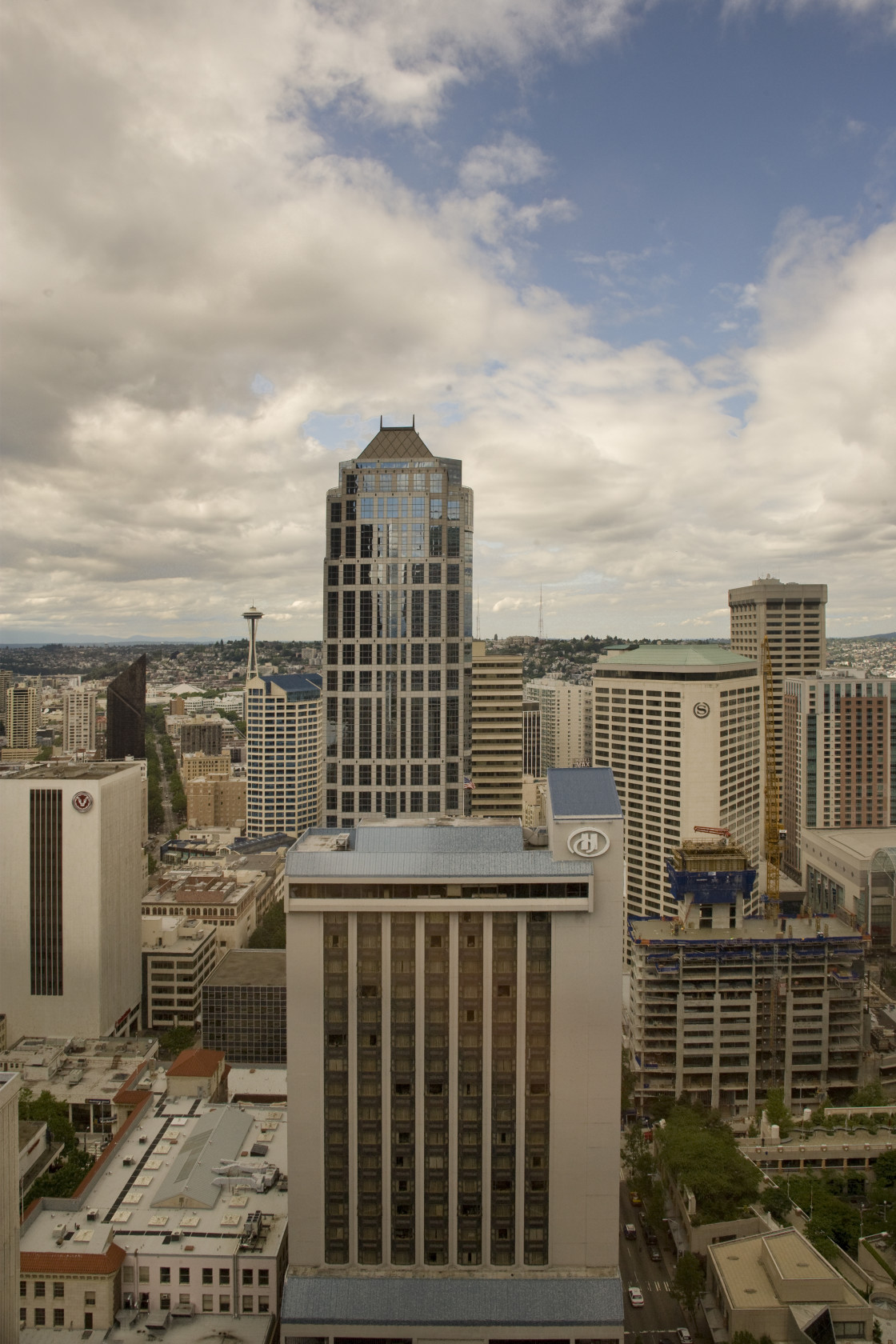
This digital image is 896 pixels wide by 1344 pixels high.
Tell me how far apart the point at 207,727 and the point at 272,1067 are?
13156cm

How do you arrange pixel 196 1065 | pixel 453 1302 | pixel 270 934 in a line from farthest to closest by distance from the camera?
1. pixel 270 934
2. pixel 196 1065
3. pixel 453 1302

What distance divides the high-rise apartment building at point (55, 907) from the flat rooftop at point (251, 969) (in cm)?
838

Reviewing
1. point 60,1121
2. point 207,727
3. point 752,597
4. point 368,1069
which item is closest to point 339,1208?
point 368,1069

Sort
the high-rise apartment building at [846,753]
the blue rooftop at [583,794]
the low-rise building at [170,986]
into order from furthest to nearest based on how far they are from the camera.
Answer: the high-rise apartment building at [846,753] < the low-rise building at [170,986] < the blue rooftop at [583,794]

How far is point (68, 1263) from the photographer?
35375mm

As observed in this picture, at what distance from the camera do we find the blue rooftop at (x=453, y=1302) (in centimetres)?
3150

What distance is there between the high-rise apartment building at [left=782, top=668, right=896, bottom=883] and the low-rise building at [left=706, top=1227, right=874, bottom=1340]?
8234cm

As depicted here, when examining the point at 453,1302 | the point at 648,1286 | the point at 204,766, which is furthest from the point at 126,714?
the point at 453,1302

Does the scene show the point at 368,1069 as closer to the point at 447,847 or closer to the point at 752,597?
the point at 447,847

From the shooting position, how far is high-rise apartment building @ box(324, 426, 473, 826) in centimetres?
8288

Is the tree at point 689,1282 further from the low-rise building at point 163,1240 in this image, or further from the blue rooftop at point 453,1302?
the low-rise building at point 163,1240

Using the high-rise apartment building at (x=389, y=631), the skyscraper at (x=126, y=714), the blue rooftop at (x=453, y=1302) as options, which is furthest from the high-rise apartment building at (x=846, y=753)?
the skyscraper at (x=126, y=714)

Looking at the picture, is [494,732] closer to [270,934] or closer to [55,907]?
[270,934]

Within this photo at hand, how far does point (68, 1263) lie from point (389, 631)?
5556 cm
